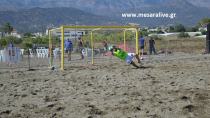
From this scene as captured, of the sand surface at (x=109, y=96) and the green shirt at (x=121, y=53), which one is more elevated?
the green shirt at (x=121, y=53)

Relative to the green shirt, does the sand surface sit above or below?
below

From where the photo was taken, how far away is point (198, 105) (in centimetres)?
1105

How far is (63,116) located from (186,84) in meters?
5.04

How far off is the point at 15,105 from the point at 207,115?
12.6 feet

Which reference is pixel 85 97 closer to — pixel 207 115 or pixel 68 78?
pixel 207 115

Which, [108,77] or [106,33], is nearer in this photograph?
[108,77]

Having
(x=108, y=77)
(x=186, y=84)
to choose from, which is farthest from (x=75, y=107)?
(x=108, y=77)

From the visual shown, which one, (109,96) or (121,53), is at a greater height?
(121,53)

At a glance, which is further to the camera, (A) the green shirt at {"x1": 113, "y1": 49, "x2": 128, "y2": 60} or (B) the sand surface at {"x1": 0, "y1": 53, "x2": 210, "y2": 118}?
(A) the green shirt at {"x1": 113, "y1": 49, "x2": 128, "y2": 60}

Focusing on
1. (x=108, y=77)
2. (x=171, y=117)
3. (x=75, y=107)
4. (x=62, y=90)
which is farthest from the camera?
(x=108, y=77)

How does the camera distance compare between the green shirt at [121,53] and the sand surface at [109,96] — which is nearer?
the sand surface at [109,96]

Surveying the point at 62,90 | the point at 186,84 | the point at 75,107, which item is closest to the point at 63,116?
the point at 75,107

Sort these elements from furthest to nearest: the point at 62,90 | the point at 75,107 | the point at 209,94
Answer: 1. the point at 62,90
2. the point at 209,94
3. the point at 75,107

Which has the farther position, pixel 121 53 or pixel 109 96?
pixel 121 53
